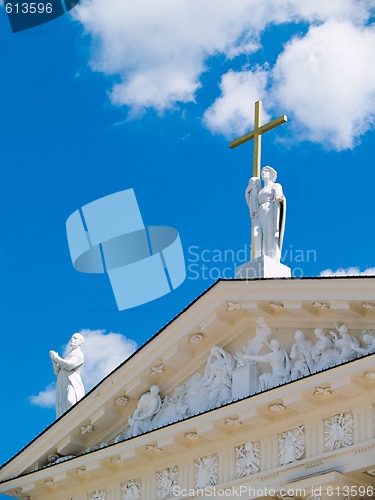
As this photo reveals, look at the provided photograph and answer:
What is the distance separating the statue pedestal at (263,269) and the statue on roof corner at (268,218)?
178mm

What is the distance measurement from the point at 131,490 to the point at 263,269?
403 cm

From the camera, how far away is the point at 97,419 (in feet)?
62.2

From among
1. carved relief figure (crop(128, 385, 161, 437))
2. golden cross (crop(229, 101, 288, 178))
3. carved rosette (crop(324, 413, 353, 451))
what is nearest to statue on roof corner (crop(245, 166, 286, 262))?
golden cross (crop(229, 101, 288, 178))

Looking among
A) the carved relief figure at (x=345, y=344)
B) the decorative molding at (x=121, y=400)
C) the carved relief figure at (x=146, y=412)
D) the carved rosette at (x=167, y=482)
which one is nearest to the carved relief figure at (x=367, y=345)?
the carved relief figure at (x=345, y=344)

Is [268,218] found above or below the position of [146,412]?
above

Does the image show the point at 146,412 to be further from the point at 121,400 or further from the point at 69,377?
the point at 69,377

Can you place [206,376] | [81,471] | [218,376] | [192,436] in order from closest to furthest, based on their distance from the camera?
[192,436] → [218,376] → [206,376] → [81,471]

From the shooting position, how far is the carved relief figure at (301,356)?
53.9ft

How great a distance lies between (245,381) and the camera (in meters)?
17.2

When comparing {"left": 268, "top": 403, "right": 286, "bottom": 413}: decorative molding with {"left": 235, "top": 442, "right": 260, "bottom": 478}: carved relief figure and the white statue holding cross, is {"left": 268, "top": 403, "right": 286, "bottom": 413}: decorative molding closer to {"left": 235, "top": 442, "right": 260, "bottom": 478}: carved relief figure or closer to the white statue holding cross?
{"left": 235, "top": 442, "right": 260, "bottom": 478}: carved relief figure

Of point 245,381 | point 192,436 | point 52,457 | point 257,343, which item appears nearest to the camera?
point 192,436

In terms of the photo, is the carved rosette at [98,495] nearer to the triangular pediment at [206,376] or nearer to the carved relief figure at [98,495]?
the carved relief figure at [98,495]

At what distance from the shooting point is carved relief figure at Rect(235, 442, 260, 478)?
653 inches

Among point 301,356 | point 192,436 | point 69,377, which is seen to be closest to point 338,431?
point 301,356
